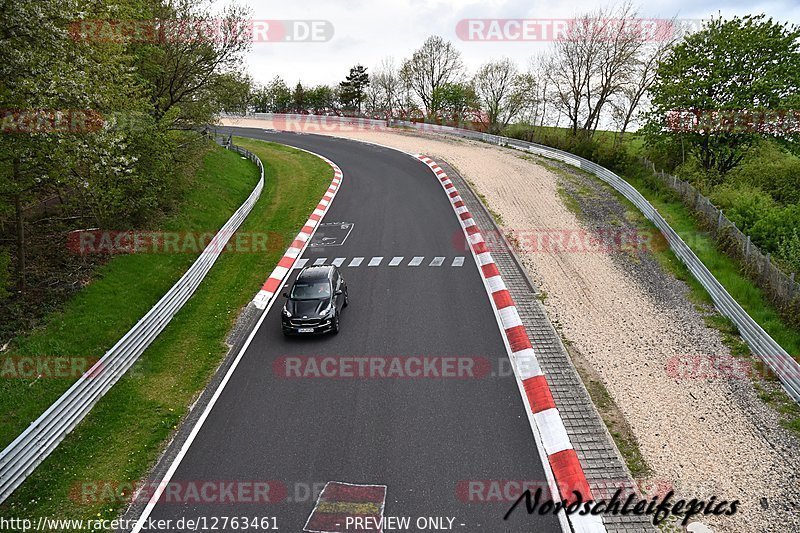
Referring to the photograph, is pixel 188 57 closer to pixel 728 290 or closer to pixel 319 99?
pixel 728 290

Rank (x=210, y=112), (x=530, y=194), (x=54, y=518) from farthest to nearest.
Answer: (x=530, y=194) < (x=210, y=112) < (x=54, y=518)

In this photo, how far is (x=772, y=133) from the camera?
2483cm

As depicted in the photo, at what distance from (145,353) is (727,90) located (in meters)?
30.4

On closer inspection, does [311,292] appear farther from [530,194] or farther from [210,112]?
[530,194]

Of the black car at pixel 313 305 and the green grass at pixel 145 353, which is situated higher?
the black car at pixel 313 305

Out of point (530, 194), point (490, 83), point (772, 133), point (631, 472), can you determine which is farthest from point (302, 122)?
point (631, 472)

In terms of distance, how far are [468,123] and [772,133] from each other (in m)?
30.9

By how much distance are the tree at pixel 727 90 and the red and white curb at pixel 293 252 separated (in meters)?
19.9

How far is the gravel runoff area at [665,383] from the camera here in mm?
8836

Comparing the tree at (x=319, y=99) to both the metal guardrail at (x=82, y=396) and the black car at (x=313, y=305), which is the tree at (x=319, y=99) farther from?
the black car at (x=313, y=305)
